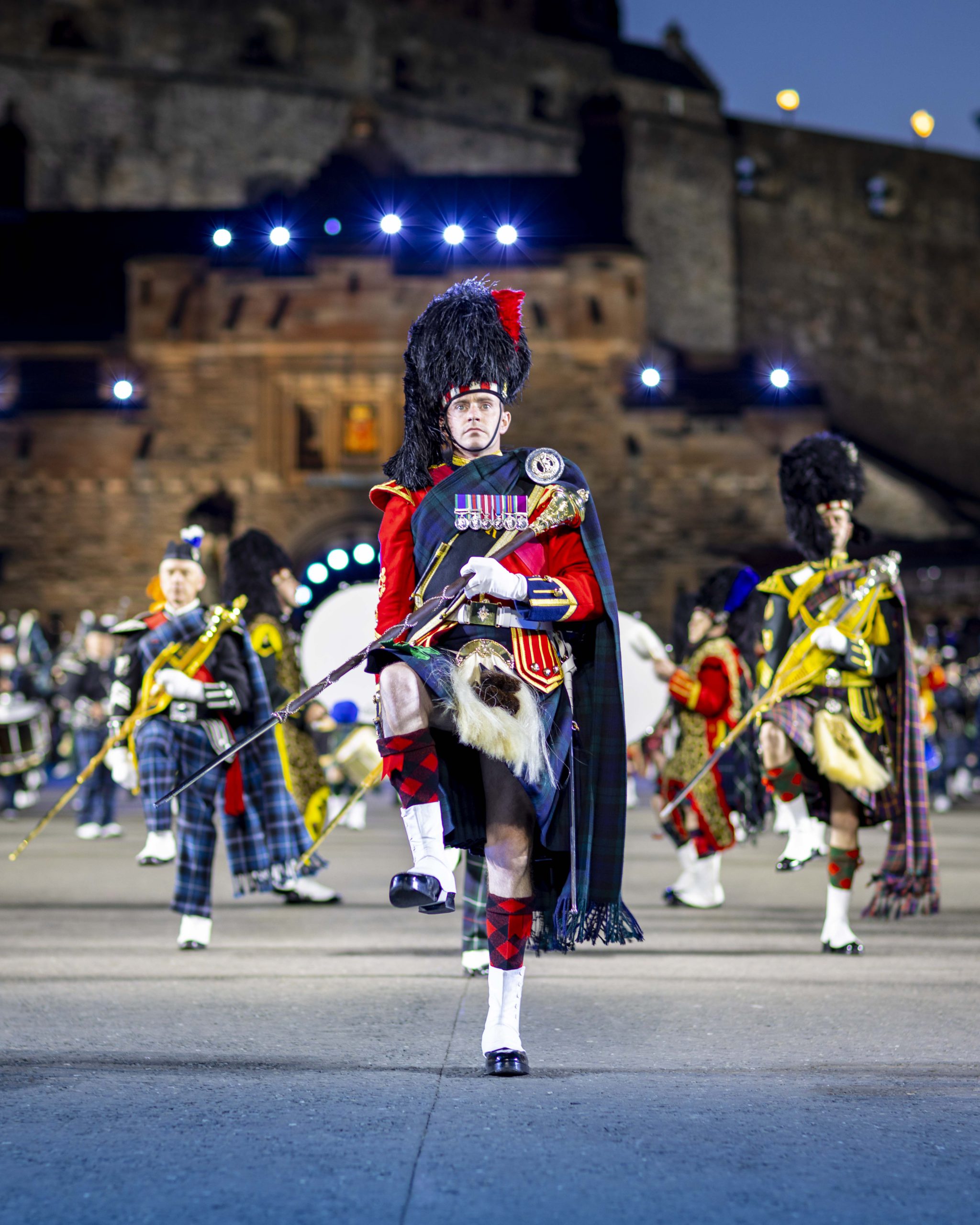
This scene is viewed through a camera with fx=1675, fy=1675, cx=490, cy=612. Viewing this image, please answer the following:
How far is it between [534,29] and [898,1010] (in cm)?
4267

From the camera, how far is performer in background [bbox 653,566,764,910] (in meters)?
8.10

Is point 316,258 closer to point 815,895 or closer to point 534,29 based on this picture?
point 534,29

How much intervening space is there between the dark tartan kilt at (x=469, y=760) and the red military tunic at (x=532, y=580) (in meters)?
0.05

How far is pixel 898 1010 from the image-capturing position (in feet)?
15.9

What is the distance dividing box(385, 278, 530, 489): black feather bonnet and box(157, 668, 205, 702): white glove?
2361mm

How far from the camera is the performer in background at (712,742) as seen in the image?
8102 mm

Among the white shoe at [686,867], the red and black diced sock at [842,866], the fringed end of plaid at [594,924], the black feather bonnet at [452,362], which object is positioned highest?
the black feather bonnet at [452,362]

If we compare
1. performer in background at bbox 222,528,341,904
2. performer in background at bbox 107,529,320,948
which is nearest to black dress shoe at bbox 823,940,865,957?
performer in background at bbox 107,529,320,948

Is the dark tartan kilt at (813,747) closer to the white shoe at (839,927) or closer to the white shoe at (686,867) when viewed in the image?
the white shoe at (839,927)

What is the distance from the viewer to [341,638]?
1137cm

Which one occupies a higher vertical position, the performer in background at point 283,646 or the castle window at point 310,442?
the castle window at point 310,442

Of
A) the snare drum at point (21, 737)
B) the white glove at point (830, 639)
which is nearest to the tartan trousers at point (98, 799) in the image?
the snare drum at point (21, 737)

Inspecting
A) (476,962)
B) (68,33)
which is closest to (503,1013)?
(476,962)

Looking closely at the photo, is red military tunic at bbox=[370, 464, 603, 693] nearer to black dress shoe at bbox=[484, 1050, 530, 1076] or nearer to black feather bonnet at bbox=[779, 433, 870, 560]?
black dress shoe at bbox=[484, 1050, 530, 1076]
